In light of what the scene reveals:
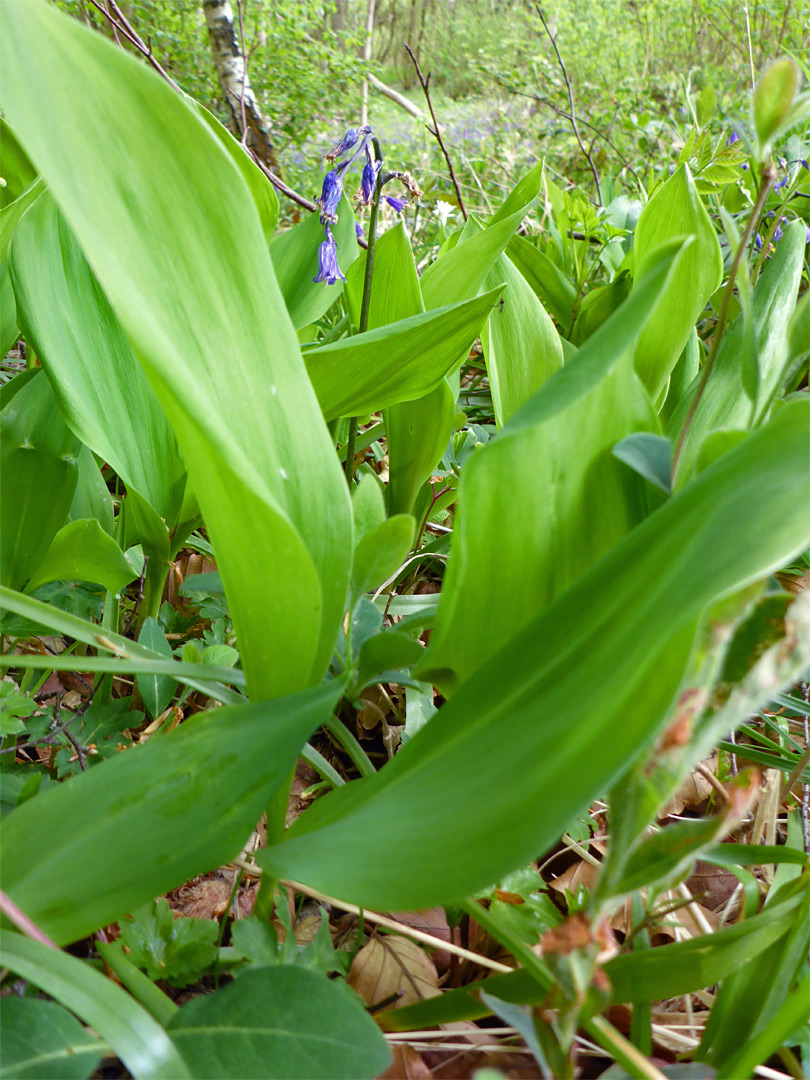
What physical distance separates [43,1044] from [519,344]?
2.62 feet

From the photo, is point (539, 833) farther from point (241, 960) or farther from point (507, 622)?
point (241, 960)

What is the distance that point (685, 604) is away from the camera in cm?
35

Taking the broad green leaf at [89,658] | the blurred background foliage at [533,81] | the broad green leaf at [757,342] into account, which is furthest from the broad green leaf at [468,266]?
the blurred background foliage at [533,81]

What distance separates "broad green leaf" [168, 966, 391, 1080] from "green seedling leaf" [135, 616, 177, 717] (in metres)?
0.36

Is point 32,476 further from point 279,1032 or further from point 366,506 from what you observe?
point 279,1032

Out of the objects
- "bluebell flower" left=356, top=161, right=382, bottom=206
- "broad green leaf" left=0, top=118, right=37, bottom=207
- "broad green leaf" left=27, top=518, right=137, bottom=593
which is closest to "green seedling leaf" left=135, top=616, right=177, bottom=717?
"broad green leaf" left=27, top=518, right=137, bottom=593

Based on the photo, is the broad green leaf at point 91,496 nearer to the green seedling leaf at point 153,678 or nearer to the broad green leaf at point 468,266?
the green seedling leaf at point 153,678

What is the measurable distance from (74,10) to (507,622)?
6956 millimetres

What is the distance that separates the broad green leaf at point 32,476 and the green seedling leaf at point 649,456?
0.57 m

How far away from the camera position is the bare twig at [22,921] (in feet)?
1.30

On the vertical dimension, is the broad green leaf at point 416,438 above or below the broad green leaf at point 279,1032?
above

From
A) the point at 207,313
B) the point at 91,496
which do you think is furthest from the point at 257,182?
the point at 207,313

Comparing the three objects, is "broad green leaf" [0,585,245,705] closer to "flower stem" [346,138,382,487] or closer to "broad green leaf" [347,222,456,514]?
"flower stem" [346,138,382,487]

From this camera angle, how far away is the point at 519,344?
0.91 metres
